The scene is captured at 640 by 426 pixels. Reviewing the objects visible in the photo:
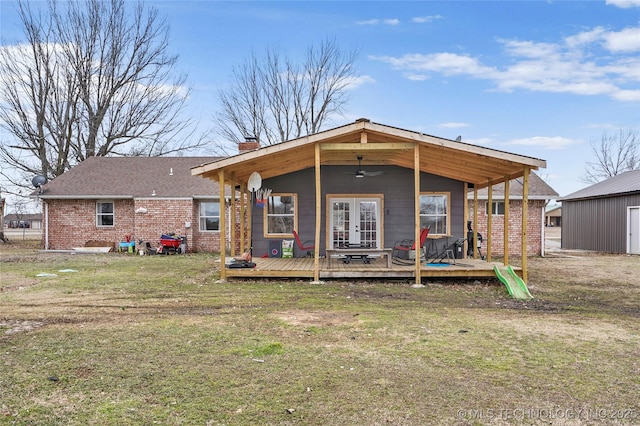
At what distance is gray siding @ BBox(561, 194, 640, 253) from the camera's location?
18.7m

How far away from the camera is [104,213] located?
1777 cm

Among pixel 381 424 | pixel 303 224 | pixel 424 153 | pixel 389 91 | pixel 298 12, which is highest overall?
pixel 298 12

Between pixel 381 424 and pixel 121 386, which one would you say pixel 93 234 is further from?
pixel 381 424

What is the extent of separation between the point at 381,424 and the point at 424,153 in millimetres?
7808

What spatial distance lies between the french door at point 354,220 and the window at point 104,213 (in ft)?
33.0

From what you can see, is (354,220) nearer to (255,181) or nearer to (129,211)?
(255,181)

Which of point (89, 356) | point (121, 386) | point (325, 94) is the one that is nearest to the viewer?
point (121, 386)

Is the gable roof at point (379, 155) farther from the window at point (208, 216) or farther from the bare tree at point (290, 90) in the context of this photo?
the bare tree at point (290, 90)

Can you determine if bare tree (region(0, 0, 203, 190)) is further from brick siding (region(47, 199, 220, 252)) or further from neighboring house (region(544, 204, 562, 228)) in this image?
neighboring house (region(544, 204, 562, 228))

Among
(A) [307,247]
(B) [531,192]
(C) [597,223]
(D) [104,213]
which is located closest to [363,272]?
(A) [307,247]

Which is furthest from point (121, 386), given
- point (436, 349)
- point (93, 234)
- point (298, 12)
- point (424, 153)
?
point (93, 234)

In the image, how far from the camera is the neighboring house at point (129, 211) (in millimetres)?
17250

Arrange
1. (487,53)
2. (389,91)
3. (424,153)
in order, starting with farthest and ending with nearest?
(389,91), (487,53), (424,153)

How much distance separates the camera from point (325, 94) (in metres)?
29.3
